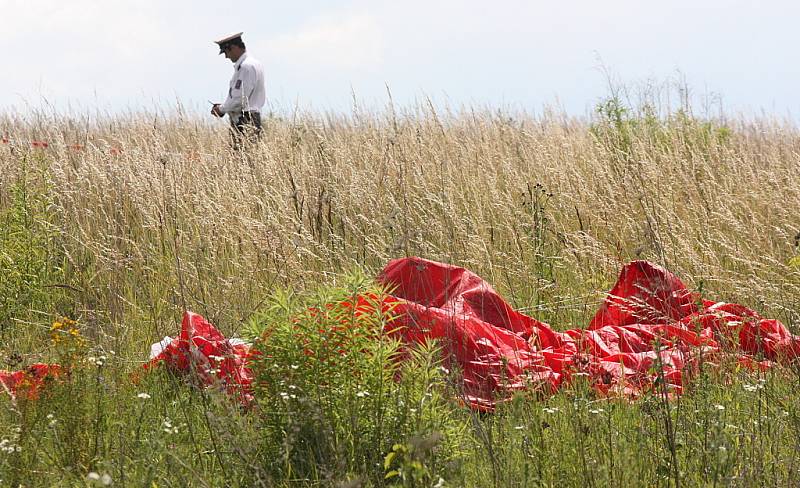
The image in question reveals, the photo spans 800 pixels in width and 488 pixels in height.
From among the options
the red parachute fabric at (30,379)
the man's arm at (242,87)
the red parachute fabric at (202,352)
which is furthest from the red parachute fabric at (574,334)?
the man's arm at (242,87)

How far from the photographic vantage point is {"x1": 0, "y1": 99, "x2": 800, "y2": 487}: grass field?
2523mm

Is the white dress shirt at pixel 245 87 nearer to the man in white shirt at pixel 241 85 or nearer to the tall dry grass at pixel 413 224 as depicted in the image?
the man in white shirt at pixel 241 85

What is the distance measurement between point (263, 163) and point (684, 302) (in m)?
3.63

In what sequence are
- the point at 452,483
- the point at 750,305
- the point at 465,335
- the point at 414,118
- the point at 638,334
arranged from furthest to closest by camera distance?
the point at 414,118, the point at 750,305, the point at 638,334, the point at 465,335, the point at 452,483

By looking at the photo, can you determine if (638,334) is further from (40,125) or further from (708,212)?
(40,125)

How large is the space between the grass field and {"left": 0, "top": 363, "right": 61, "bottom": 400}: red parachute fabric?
0.05 meters

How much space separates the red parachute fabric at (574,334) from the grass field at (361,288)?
153 millimetres

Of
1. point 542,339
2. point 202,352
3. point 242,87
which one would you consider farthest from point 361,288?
point 242,87

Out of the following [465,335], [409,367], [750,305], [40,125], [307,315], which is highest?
[40,125]

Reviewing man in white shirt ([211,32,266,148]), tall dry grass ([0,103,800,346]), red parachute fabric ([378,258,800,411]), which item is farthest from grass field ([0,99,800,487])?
man in white shirt ([211,32,266,148])

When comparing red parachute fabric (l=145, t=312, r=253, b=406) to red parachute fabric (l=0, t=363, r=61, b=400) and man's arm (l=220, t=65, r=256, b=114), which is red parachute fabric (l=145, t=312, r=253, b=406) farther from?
man's arm (l=220, t=65, r=256, b=114)

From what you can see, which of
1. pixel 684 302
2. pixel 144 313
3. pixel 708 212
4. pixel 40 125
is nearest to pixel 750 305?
pixel 684 302

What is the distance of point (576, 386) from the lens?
3.30m

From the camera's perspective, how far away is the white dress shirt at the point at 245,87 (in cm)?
1015
